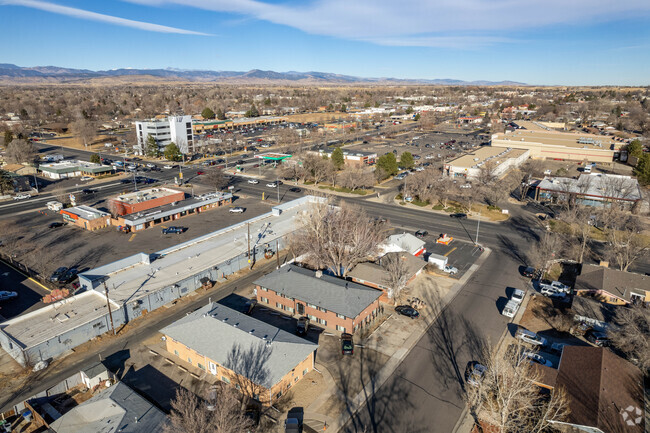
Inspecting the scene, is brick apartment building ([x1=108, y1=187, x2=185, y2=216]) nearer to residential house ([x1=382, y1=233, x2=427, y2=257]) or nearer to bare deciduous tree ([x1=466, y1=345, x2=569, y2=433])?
residential house ([x1=382, y1=233, x2=427, y2=257])

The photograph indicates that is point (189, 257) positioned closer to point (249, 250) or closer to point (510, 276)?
point (249, 250)

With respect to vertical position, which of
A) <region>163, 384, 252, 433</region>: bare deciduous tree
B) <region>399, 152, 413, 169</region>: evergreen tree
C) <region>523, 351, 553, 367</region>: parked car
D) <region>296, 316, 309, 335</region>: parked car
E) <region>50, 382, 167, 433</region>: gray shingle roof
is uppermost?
<region>399, 152, 413, 169</region>: evergreen tree

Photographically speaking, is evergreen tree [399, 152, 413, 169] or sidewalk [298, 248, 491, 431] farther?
evergreen tree [399, 152, 413, 169]

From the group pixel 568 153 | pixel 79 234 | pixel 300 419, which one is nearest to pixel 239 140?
pixel 79 234

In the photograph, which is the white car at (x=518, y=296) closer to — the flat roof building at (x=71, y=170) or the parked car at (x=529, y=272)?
the parked car at (x=529, y=272)

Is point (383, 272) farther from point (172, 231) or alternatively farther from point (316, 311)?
point (172, 231)

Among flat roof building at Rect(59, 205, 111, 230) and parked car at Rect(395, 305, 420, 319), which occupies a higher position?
flat roof building at Rect(59, 205, 111, 230)

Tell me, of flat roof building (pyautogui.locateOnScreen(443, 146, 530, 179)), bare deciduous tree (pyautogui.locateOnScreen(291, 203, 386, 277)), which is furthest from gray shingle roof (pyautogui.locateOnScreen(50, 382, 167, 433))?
flat roof building (pyautogui.locateOnScreen(443, 146, 530, 179))

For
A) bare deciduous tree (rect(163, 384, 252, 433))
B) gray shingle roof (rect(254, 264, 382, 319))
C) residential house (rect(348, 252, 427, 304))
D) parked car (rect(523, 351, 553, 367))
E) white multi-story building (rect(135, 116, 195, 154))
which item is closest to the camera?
bare deciduous tree (rect(163, 384, 252, 433))

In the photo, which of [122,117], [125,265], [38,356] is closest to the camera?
[38,356]
